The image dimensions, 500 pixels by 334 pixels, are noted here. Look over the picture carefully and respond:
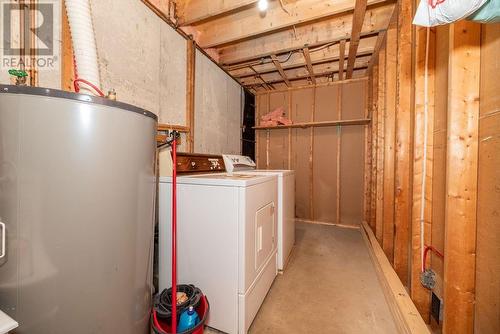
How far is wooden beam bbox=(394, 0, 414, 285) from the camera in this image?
5.69 feet

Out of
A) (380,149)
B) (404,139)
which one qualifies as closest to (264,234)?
(404,139)

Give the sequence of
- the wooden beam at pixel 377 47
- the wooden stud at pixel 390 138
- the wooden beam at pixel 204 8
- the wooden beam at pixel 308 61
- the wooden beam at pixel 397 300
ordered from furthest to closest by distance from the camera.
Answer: the wooden beam at pixel 308 61 < the wooden beam at pixel 377 47 < the wooden stud at pixel 390 138 < the wooden beam at pixel 204 8 < the wooden beam at pixel 397 300

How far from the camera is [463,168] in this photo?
1.04 m

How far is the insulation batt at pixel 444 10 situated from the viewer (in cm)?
86

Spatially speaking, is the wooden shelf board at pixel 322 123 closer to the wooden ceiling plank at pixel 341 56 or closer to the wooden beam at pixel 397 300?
the wooden ceiling plank at pixel 341 56

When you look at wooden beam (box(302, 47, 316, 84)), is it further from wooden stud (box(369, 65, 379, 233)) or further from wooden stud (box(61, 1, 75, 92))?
wooden stud (box(61, 1, 75, 92))

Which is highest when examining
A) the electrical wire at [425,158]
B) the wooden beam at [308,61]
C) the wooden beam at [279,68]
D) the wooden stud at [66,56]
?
the wooden beam at [279,68]

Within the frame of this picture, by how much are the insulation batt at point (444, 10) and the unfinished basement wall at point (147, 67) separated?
1973mm

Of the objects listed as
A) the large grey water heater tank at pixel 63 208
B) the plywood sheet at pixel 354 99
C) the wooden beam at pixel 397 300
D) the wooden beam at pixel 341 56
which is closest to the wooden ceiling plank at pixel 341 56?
the wooden beam at pixel 341 56

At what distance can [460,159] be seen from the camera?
1.05 metres

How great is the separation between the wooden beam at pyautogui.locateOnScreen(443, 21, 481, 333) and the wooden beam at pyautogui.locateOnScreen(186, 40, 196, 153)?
220 cm

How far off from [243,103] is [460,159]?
3316 millimetres

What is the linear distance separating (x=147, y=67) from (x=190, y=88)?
580mm

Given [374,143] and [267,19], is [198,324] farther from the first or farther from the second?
[374,143]
